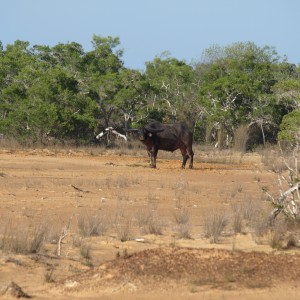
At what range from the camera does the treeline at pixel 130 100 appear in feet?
138

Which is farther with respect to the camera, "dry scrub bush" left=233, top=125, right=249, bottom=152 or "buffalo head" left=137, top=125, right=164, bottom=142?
"dry scrub bush" left=233, top=125, right=249, bottom=152

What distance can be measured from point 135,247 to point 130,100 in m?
31.5

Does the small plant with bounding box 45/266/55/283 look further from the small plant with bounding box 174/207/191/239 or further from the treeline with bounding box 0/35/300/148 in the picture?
the treeline with bounding box 0/35/300/148

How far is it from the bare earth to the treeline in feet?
52.1

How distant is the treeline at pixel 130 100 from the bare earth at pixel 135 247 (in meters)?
15.9

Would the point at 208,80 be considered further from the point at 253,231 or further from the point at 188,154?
the point at 253,231

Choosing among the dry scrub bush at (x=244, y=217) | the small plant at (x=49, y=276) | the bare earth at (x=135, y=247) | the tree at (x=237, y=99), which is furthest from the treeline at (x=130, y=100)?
the small plant at (x=49, y=276)

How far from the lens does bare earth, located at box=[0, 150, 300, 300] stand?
30.8 feet

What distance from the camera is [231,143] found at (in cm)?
4478

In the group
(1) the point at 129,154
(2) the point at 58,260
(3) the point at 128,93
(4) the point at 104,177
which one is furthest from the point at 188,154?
(2) the point at 58,260

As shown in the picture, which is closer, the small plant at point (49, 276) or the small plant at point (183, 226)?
the small plant at point (49, 276)

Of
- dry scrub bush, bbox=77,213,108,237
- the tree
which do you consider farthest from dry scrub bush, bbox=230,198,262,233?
the tree

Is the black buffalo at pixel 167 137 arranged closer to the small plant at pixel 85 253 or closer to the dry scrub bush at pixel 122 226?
the dry scrub bush at pixel 122 226

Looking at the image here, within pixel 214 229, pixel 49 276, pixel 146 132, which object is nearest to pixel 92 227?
pixel 214 229
